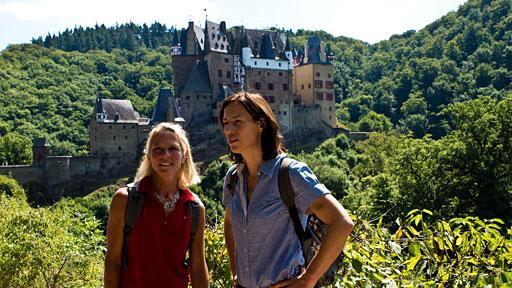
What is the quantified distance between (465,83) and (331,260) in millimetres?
80661

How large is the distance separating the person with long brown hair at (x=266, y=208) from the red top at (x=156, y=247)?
1.70 feet

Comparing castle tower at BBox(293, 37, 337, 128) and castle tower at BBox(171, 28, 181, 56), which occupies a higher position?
castle tower at BBox(171, 28, 181, 56)

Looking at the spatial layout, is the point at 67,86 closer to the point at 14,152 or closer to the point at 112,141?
the point at 14,152

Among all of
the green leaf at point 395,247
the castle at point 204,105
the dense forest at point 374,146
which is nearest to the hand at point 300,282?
the dense forest at point 374,146

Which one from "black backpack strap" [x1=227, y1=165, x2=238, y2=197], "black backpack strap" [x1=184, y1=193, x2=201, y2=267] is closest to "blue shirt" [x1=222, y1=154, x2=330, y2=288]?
"black backpack strap" [x1=227, y1=165, x2=238, y2=197]

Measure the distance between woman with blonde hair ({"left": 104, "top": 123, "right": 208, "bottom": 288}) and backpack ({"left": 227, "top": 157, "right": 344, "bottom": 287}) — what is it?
107 centimetres

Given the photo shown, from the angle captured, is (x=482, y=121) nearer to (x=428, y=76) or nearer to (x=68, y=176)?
(x=68, y=176)

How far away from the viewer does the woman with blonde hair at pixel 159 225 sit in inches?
153

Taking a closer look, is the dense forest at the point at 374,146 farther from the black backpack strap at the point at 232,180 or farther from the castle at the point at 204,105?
the castle at the point at 204,105

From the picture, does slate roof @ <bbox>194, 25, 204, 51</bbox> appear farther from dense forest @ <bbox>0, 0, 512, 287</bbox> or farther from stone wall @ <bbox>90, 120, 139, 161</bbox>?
stone wall @ <bbox>90, 120, 139, 161</bbox>

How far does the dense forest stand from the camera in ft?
13.2

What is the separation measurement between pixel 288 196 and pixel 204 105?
149 ft

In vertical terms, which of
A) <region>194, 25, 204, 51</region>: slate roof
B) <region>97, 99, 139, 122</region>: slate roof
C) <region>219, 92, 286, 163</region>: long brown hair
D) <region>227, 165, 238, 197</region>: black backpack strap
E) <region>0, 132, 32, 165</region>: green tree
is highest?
<region>194, 25, 204, 51</region>: slate roof

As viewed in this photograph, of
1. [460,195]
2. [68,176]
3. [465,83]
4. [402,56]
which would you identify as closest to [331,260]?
[460,195]
